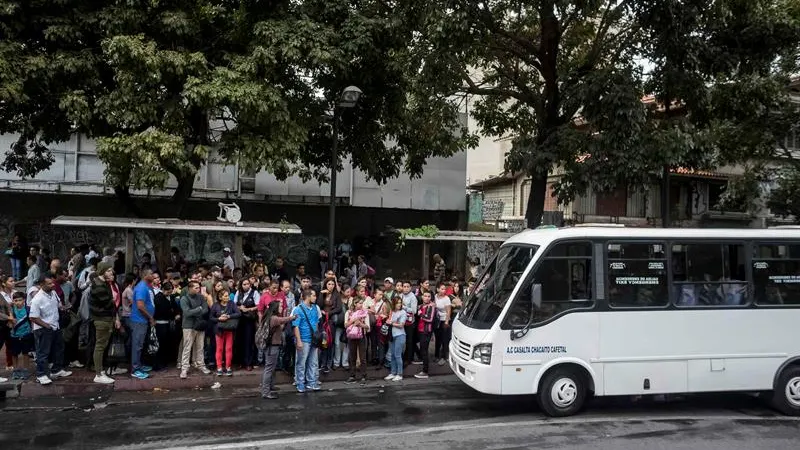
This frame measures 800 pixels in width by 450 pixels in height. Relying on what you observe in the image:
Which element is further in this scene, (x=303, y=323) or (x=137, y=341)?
(x=137, y=341)

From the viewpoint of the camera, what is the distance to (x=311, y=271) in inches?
886

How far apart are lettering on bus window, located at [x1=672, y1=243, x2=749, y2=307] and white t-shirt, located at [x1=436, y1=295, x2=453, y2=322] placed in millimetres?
4306

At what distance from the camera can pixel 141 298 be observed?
9867mm

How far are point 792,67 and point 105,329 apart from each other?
16.1 metres

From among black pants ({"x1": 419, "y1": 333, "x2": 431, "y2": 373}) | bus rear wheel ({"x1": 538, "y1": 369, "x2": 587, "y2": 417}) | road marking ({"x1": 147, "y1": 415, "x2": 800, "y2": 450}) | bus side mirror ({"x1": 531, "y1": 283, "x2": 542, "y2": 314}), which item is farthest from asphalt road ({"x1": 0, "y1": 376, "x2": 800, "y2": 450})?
bus side mirror ({"x1": 531, "y1": 283, "x2": 542, "y2": 314})

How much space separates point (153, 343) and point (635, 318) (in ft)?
25.3

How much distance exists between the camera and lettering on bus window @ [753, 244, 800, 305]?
9.04m

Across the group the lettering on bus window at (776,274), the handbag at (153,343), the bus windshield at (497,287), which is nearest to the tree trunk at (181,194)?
the handbag at (153,343)

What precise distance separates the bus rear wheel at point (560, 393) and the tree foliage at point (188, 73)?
669 centimetres

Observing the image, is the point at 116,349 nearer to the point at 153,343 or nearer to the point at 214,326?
the point at 153,343

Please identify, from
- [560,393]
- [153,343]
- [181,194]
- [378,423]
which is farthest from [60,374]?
[560,393]

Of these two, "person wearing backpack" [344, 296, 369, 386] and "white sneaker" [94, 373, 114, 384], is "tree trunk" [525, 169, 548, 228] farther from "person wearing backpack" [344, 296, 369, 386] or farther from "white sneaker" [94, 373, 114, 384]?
"white sneaker" [94, 373, 114, 384]

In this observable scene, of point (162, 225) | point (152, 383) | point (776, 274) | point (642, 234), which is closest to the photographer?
point (642, 234)

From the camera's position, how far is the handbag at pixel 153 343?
33.5 feet
